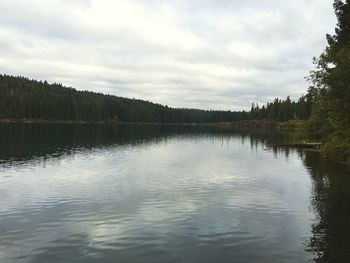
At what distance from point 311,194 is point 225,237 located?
20.0 meters

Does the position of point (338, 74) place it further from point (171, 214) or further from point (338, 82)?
point (171, 214)

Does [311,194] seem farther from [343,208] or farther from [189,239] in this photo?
[189,239]

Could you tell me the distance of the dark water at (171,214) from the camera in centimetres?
2523

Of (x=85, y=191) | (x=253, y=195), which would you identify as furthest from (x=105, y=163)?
(x=253, y=195)

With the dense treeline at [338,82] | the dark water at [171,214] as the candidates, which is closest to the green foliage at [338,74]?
the dense treeline at [338,82]

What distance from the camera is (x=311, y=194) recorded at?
44.7 meters

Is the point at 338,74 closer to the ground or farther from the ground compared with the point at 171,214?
farther from the ground

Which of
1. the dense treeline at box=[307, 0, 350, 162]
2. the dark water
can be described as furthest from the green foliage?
the dark water

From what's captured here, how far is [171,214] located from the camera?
34625 mm

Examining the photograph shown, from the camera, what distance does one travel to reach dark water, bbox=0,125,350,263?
25.2 m

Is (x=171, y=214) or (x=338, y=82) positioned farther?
(x=338, y=82)

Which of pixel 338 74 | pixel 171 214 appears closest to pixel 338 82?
pixel 338 74

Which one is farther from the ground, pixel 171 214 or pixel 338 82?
pixel 338 82

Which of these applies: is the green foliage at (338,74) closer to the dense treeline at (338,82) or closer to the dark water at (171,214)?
the dense treeline at (338,82)
